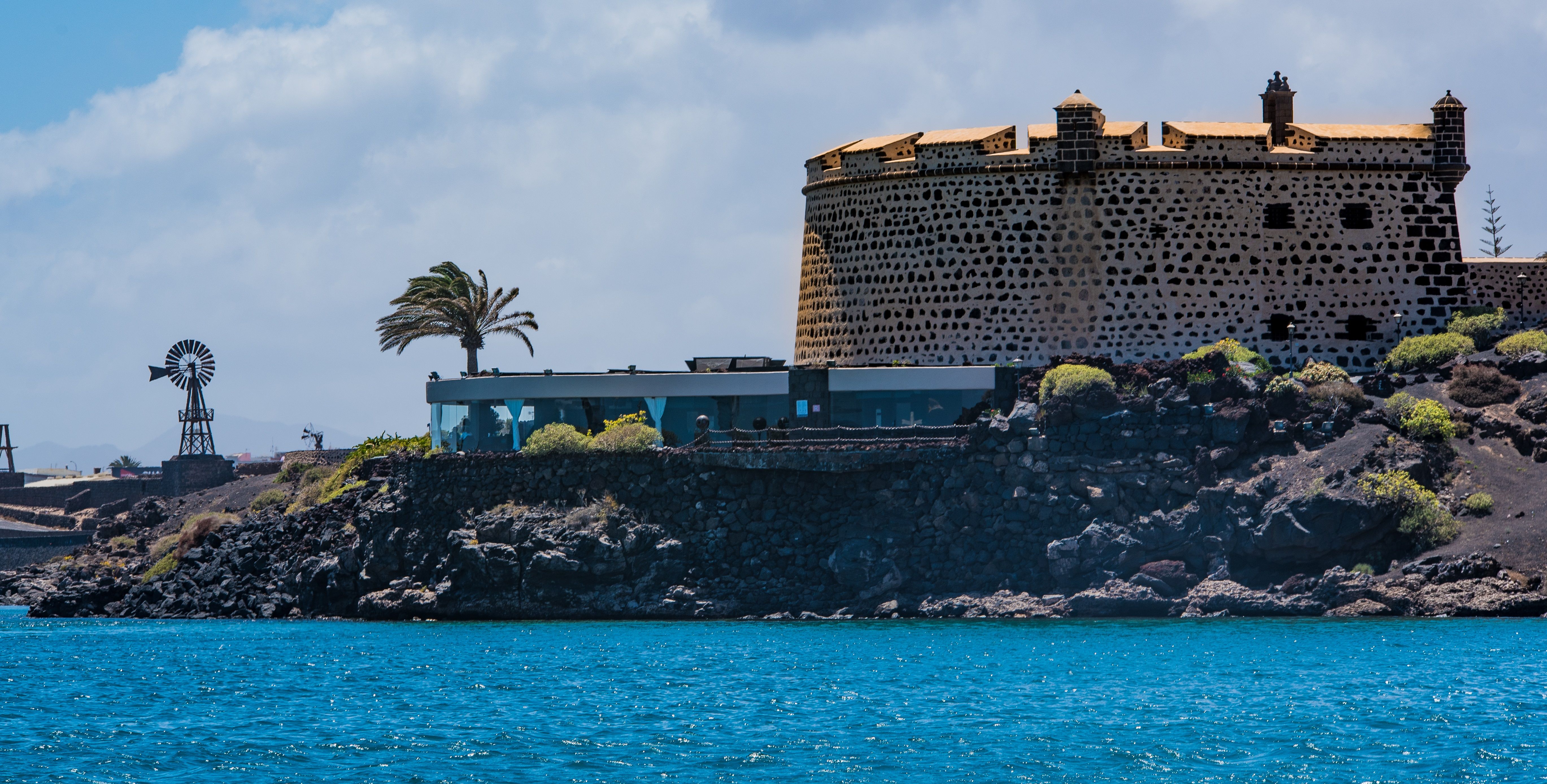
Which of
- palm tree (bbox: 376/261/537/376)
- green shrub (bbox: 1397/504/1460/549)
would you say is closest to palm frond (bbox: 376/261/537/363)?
palm tree (bbox: 376/261/537/376)

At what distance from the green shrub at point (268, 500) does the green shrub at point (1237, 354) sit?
39.9 metres

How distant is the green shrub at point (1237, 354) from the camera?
6234 cm

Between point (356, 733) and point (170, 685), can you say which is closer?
point (356, 733)

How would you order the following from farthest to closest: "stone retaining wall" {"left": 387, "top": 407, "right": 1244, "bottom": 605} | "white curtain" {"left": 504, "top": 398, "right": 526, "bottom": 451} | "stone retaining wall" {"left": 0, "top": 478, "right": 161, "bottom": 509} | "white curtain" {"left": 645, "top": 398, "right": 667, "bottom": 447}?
1. "stone retaining wall" {"left": 0, "top": 478, "right": 161, "bottom": 509}
2. "white curtain" {"left": 504, "top": 398, "right": 526, "bottom": 451}
3. "white curtain" {"left": 645, "top": 398, "right": 667, "bottom": 447}
4. "stone retaining wall" {"left": 387, "top": 407, "right": 1244, "bottom": 605}

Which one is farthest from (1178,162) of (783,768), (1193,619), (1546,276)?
(783,768)

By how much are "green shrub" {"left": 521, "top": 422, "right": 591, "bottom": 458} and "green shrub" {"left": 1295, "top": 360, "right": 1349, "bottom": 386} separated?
2222 cm

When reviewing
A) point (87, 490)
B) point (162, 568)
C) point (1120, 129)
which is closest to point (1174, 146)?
point (1120, 129)

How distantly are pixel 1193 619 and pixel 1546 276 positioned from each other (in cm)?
2322

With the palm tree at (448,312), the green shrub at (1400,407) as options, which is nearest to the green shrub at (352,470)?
the palm tree at (448,312)

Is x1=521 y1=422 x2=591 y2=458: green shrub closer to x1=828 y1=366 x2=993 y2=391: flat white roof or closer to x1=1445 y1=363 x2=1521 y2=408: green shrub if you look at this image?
x1=828 y1=366 x2=993 y2=391: flat white roof

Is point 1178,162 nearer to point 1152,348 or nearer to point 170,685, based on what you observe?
point 1152,348

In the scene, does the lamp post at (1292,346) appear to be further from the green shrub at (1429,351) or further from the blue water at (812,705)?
the blue water at (812,705)

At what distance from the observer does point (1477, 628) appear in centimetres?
4862

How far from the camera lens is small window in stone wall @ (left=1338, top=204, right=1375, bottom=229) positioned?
66.8 metres
